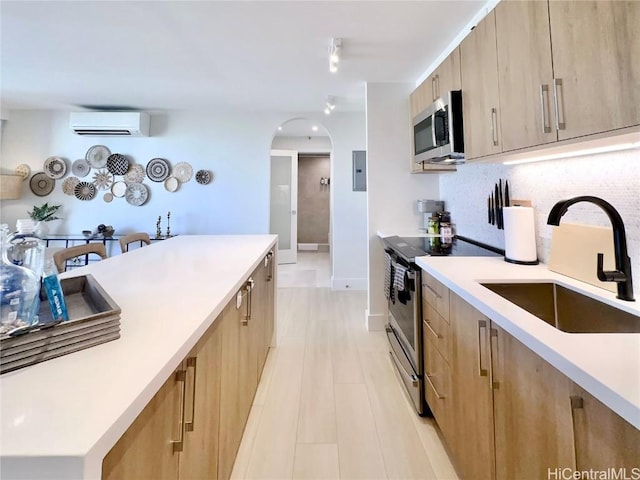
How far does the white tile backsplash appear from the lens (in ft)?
3.62

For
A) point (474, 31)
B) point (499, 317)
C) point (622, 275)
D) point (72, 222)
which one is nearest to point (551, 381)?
point (499, 317)

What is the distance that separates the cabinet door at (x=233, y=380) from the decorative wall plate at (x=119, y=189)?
146 inches

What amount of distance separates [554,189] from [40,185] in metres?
5.69

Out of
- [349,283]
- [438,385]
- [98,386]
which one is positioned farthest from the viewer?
[349,283]

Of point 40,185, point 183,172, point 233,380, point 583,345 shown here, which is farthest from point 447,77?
point 40,185

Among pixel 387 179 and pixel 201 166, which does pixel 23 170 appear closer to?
pixel 201 166

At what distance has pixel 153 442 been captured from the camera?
61 cm

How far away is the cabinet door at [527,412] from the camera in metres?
0.69

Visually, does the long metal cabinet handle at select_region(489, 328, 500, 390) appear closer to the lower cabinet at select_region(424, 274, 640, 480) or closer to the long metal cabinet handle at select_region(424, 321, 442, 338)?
the lower cabinet at select_region(424, 274, 640, 480)

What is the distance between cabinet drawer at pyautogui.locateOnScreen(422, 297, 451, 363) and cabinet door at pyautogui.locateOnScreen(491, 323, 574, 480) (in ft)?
1.23

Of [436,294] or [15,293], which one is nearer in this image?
[15,293]

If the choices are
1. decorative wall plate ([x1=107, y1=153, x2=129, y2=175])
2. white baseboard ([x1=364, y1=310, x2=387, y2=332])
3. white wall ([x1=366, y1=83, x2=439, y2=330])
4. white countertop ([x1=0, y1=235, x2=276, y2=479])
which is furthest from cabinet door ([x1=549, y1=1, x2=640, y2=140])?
decorative wall plate ([x1=107, y1=153, x2=129, y2=175])

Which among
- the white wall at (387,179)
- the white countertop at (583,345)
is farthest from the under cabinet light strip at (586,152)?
the white wall at (387,179)

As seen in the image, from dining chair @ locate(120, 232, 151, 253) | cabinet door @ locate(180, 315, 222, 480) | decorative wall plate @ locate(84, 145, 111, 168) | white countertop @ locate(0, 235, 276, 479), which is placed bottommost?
cabinet door @ locate(180, 315, 222, 480)
